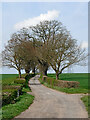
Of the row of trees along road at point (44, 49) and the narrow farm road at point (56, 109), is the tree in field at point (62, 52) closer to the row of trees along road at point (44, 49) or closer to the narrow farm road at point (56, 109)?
the row of trees along road at point (44, 49)

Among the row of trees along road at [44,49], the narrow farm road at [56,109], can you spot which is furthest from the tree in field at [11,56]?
the narrow farm road at [56,109]

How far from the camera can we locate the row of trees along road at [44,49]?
34438mm

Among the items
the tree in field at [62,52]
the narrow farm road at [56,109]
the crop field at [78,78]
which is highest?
the tree in field at [62,52]

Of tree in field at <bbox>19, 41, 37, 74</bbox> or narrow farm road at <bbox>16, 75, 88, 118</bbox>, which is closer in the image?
narrow farm road at <bbox>16, 75, 88, 118</bbox>

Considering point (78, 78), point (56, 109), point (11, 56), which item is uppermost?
point (11, 56)

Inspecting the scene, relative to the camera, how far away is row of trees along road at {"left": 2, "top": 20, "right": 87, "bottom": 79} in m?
34.4

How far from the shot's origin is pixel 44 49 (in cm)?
3566

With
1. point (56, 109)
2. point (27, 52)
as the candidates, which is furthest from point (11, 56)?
point (56, 109)

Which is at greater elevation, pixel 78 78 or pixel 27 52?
pixel 27 52

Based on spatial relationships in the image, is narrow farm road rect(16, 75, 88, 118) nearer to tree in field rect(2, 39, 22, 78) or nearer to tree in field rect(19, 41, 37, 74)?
tree in field rect(19, 41, 37, 74)

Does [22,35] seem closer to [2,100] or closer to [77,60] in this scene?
[77,60]

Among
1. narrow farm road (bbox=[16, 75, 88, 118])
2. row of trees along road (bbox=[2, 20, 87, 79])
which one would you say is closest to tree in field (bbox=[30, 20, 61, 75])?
row of trees along road (bbox=[2, 20, 87, 79])

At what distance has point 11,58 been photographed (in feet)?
151

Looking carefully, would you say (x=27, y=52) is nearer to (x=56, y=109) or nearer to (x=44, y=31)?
(x=44, y=31)
